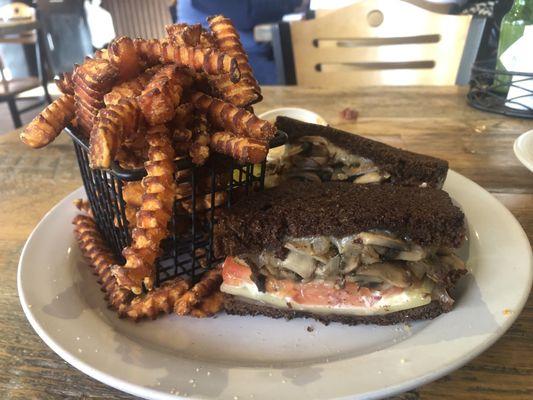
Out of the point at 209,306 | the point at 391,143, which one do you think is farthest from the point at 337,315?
the point at 391,143

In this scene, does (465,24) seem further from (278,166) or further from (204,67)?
(204,67)

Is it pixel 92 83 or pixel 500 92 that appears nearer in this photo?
pixel 92 83

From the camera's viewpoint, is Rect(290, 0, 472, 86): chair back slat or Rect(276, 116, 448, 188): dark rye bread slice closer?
Rect(276, 116, 448, 188): dark rye bread slice

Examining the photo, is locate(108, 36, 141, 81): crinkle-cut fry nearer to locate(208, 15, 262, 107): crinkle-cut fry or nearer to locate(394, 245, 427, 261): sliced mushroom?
locate(208, 15, 262, 107): crinkle-cut fry

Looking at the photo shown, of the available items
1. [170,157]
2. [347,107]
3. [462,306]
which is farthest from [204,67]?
[347,107]

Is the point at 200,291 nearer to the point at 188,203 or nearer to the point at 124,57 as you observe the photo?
the point at 188,203

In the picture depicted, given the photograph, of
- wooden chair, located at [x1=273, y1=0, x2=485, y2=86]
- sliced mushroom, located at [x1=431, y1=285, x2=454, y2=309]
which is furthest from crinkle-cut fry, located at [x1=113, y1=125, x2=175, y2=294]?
wooden chair, located at [x1=273, y1=0, x2=485, y2=86]

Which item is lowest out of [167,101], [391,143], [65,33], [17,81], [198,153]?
[17,81]

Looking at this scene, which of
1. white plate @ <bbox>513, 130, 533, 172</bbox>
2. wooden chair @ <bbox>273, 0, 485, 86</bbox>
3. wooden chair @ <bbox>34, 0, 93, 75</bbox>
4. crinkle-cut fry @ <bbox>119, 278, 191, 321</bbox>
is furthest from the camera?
wooden chair @ <bbox>34, 0, 93, 75</bbox>
